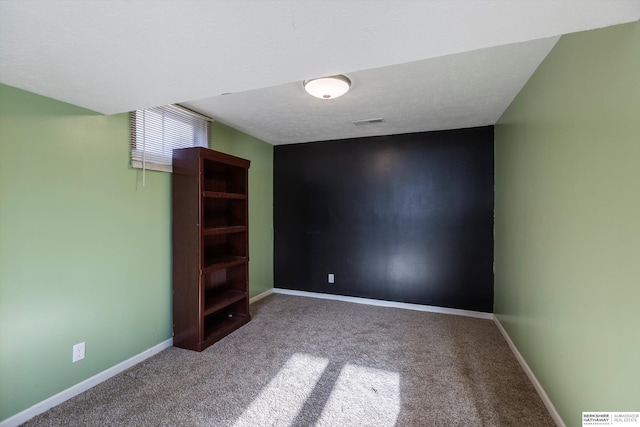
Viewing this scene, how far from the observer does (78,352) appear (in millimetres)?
1933

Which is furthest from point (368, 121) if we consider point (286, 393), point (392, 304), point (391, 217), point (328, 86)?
point (286, 393)

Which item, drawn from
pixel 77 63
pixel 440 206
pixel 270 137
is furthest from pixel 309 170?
pixel 77 63

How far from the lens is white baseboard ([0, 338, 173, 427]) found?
164 centimetres

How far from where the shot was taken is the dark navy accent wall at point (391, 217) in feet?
11.1

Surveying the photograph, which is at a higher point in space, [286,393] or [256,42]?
[256,42]

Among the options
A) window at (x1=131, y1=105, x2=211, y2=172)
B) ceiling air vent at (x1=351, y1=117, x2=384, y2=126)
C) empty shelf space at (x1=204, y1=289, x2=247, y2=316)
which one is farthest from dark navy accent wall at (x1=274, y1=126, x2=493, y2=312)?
window at (x1=131, y1=105, x2=211, y2=172)

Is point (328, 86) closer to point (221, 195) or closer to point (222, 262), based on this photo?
point (221, 195)

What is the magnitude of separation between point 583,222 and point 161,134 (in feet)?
10.4

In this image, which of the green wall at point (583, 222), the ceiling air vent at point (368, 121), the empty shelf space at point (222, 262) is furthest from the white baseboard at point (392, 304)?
the ceiling air vent at point (368, 121)

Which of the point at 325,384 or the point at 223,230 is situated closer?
the point at 325,384

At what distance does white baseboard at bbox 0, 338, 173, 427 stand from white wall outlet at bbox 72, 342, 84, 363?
0.18 metres

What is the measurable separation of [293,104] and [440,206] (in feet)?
7.37

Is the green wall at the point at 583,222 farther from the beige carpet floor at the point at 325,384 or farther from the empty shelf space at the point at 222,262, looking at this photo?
the empty shelf space at the point at 222,262

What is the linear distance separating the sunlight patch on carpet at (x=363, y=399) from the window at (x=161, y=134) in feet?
7.95
